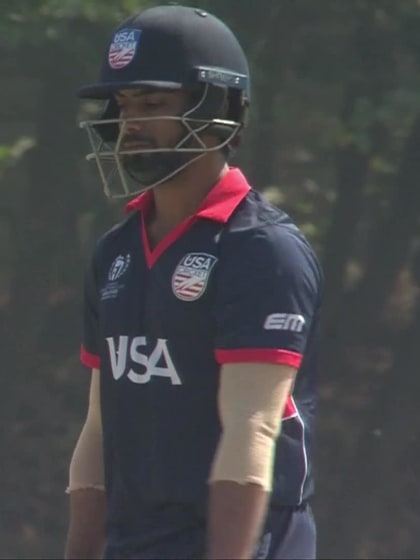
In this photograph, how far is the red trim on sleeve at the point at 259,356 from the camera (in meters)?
2.28

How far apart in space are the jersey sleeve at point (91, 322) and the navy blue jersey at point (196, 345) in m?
0.14

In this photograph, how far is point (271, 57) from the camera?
5895 millimetres

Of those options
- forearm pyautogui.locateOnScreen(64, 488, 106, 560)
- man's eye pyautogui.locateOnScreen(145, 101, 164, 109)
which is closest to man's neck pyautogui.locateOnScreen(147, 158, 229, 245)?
man's eye pyautogui.locateOnScreen(145, 101, 164, 109)

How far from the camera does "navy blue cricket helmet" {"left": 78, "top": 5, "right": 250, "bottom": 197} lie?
2418 millimetres

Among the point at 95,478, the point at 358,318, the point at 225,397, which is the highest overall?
the point at 225,397

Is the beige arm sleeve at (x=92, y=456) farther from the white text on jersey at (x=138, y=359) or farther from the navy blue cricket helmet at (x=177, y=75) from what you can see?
the navy blue cricket helmet at (x=177, y=75)

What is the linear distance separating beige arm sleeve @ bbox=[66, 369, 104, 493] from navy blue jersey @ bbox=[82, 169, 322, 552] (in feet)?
0.41

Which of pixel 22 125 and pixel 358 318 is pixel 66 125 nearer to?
pixel 22 125

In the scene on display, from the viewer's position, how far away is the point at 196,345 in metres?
2.34

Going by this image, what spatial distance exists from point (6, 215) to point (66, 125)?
0.46 m

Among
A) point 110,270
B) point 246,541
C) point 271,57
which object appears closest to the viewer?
point 246,541

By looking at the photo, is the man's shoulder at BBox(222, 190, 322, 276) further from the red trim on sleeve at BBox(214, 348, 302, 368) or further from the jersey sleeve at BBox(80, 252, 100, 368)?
the jersey sleeve at BBox(80, 252, 100, 368)

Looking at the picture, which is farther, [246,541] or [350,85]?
[350,85]

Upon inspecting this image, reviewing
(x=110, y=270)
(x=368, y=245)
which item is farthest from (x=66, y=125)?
(x=110, y=270)
